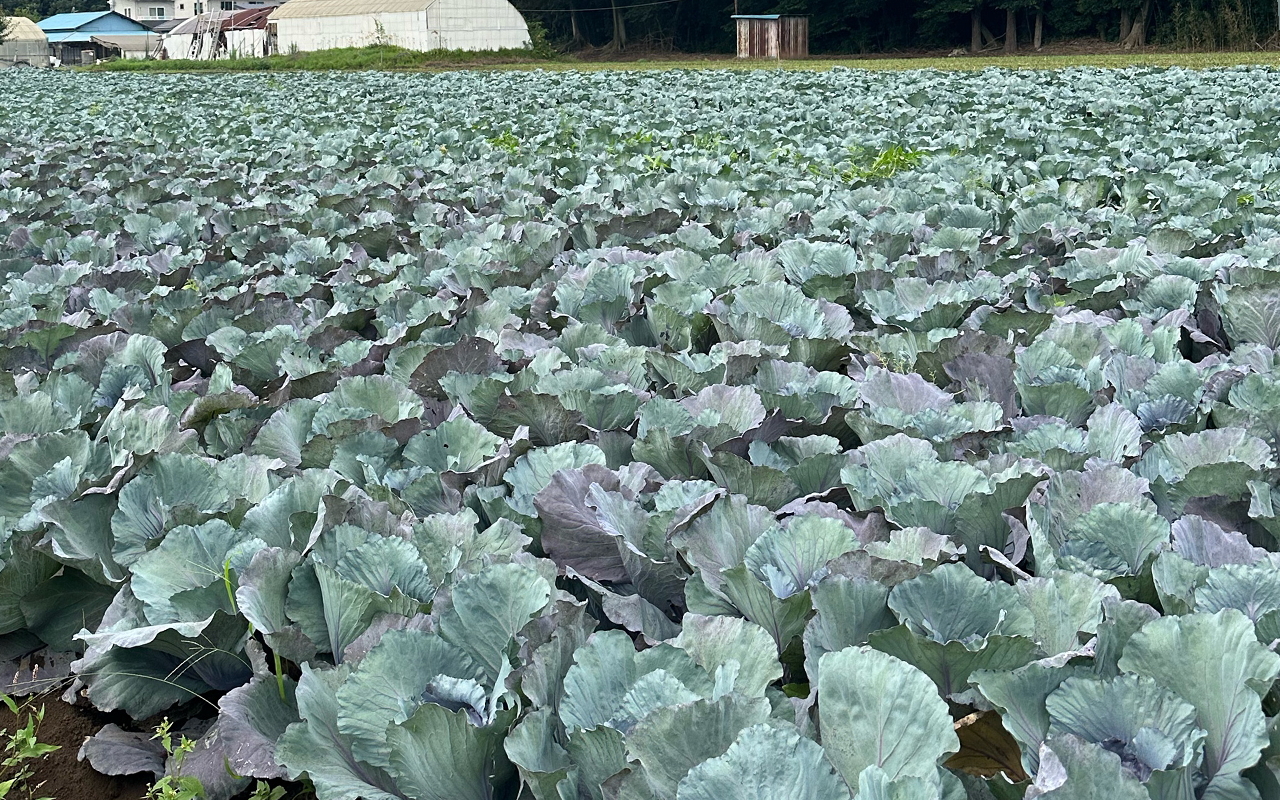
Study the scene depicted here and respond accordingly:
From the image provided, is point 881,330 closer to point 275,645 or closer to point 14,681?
point 275,645

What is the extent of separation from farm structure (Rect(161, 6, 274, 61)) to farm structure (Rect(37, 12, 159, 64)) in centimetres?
2406

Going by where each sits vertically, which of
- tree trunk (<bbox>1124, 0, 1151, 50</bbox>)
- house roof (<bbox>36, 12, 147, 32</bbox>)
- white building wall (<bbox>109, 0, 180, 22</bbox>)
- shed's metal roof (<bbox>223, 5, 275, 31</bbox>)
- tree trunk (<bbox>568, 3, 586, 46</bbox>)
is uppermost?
white building wall (<bbox>109, 0, 180, 22</bbox>)

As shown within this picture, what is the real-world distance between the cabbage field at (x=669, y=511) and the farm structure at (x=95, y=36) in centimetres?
7661

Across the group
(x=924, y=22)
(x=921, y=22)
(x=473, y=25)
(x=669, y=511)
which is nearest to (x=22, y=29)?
(x=473, y=25)

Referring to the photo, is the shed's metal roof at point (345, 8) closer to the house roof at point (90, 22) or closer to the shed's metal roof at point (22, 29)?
the shed's metal roof at point (22, 29)

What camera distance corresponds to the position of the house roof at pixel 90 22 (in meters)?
81.1

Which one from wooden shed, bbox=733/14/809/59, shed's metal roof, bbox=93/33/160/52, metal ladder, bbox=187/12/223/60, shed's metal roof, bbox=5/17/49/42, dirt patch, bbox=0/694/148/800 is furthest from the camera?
shed's metal roof, bbox=93/33/160/52

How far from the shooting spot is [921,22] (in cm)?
3731

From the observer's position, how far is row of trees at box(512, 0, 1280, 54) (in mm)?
27609

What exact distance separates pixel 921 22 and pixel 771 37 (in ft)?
31.2

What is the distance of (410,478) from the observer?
1.83 metres

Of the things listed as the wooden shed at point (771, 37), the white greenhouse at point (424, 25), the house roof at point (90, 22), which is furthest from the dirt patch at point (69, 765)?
the house roof at point (90, 22)

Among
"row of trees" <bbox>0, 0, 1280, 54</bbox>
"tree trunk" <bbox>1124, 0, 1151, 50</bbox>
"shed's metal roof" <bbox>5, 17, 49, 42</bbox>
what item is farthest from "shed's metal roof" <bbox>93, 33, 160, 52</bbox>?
"tree trunk" <bbox>1124, 0, 1151, 50</bbox>

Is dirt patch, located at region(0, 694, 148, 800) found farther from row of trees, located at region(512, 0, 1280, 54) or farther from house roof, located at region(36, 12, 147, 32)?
house roof, located at region(36, 12, 147, 32)
